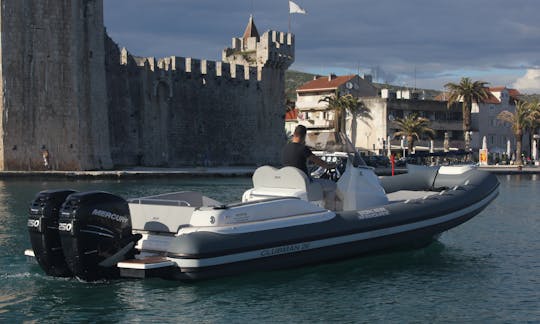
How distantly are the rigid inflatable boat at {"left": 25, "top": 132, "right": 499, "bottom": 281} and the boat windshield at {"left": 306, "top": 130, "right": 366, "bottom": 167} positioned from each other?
0.05ft

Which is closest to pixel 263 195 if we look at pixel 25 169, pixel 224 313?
pixel 224 313

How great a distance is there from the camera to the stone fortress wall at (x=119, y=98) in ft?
115

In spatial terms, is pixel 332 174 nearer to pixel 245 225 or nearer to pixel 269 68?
pixel 245 225

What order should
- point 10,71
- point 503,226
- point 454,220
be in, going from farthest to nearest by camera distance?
point 10,71 → point 503,226 → point 454,220

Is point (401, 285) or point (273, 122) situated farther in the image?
point (273, 122)

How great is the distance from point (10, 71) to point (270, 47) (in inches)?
828

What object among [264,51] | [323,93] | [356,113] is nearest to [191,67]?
[264,51]

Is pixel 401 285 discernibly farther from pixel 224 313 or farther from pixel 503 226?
pixel 503 226

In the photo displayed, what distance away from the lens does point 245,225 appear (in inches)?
396

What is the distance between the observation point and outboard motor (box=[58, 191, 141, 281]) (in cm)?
927

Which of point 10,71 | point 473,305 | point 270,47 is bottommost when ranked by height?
point 473,305

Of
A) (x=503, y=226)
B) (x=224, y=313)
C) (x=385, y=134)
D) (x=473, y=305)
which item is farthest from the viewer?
(x=385, y=134)

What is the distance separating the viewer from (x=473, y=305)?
32.3ft

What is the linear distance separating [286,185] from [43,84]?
85.4 ft
